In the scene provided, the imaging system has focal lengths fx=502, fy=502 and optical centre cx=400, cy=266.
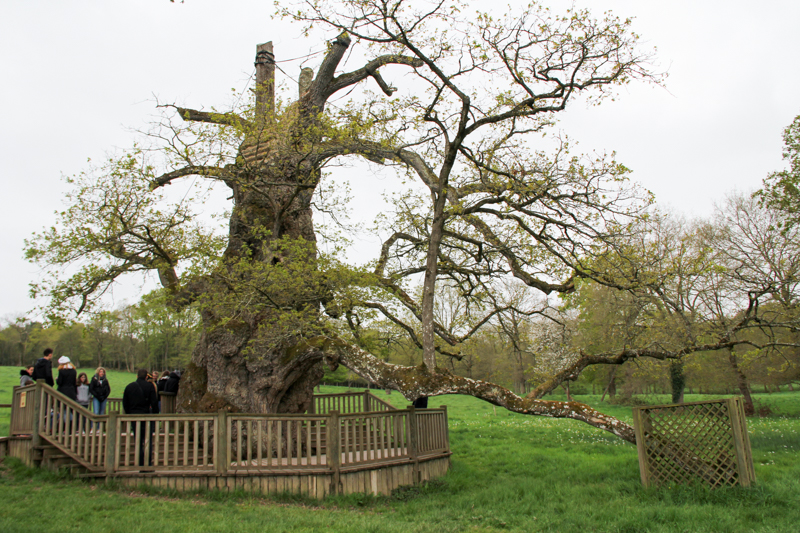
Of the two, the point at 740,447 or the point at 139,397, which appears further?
the point at 139,397

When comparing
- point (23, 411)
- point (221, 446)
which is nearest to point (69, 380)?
point (23, 411)

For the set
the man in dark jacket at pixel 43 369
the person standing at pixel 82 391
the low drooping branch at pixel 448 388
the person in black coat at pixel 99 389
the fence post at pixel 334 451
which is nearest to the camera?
the fence post at pixel 334 451

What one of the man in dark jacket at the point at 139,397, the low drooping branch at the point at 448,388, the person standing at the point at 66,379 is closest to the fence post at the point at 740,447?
the low drooping branch at the point at 448,388

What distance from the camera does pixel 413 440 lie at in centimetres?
1027

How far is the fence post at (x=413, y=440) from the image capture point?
10125 millimetres

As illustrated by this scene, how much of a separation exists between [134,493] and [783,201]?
63.0ft

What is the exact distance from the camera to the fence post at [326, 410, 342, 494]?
29.3 ft

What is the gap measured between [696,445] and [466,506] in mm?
3968

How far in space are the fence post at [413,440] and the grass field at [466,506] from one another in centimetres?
37

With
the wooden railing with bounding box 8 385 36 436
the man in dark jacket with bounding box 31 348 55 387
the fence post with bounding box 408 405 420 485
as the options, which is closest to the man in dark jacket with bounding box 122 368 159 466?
the wooden railing with bounding box 8 385 36 436

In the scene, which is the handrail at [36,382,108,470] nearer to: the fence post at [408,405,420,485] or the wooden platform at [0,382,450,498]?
the wooden platform at [0,382,450,498]

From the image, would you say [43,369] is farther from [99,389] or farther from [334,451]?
[334,451]

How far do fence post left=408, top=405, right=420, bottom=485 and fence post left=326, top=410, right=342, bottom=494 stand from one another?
68.6 inches

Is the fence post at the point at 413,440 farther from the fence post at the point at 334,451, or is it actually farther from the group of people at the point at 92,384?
the group of people at the point at 92,384
